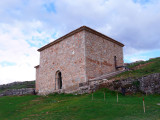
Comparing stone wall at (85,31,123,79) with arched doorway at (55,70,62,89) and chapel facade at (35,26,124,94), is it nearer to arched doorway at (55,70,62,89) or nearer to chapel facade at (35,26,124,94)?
chapel facade at (35,26,124,94)

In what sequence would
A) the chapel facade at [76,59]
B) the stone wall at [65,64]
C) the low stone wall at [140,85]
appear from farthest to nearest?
the stone wall at [65,64] < the chapel facade at [76,59] < the low stone wall at [140,85]

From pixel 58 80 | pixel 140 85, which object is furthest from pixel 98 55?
pixel 140 85

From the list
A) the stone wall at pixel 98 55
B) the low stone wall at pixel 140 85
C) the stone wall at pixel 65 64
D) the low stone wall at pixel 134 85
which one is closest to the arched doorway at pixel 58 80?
the stone wall at pixel 65 64

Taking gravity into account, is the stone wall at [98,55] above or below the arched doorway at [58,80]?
above

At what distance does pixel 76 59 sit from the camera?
63.2ft

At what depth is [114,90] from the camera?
48.1 feet

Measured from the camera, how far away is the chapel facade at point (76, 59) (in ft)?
61.5

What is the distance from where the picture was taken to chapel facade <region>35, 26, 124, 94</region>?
61.5 ft

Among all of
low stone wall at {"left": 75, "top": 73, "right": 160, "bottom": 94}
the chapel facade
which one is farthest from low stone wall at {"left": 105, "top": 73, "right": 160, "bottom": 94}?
the chapel facade

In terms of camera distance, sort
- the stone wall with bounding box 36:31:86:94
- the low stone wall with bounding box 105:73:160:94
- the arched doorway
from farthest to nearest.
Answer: the arched doorway < the stone wall with bounding box 36:31:86:94 < the low stone wall with bounding box 105:73:160:94

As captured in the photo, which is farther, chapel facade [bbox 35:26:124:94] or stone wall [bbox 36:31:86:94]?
stone wall [bbox 36:31:86:94]

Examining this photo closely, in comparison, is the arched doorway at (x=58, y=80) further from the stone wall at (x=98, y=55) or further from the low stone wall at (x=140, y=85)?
the low stone wall at (x=140, y=85)

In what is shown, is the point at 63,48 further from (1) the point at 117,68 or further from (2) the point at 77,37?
(1) the point at 117,68

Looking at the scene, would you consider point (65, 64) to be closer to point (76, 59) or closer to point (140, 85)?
point (76, 59)
